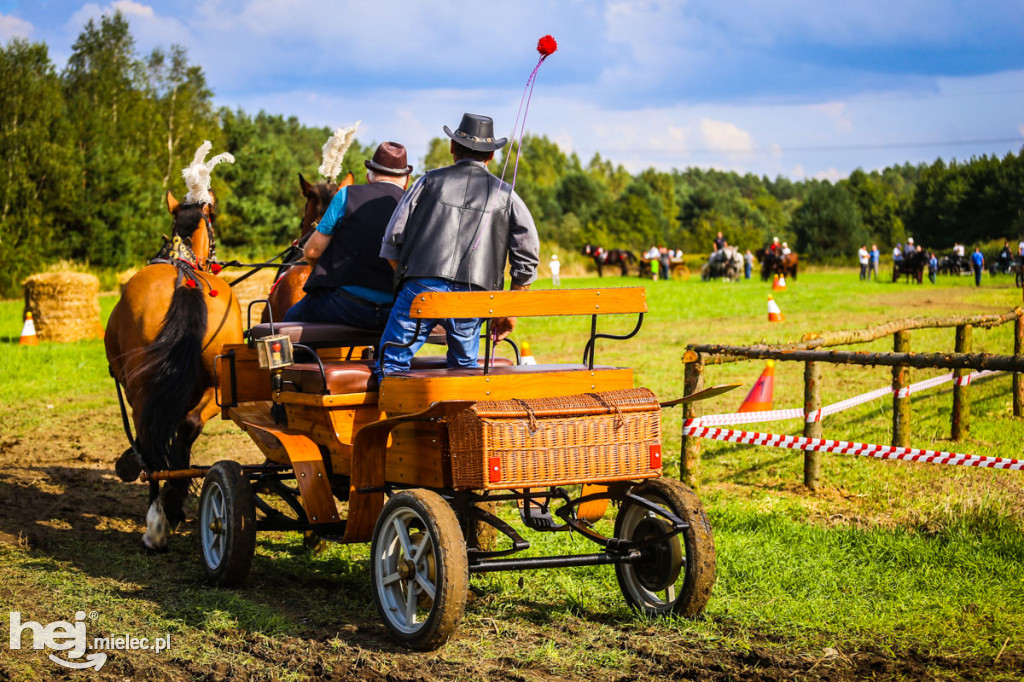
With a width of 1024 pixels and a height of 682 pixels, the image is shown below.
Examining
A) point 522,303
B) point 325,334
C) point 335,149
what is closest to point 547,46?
point 522,303

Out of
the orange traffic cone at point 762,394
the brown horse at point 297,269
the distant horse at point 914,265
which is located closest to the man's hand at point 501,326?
the brown horse at point 297,269

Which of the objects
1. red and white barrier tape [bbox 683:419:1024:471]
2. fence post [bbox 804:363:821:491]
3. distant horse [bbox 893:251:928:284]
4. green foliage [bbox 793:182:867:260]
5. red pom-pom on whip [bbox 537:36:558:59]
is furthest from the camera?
green foliage [bbox 793:182:867:260]

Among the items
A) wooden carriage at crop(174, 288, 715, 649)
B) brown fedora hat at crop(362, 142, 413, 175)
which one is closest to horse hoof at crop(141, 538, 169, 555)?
wooden carriage at crop(174, 288, 715, 649)

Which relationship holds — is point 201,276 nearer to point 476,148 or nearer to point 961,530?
point 476,148

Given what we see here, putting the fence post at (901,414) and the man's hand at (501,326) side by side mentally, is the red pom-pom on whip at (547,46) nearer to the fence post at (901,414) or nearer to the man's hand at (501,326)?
the man's hand at (501,326)

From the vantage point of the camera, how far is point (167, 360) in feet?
22.6

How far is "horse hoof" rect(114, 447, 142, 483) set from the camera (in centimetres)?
729

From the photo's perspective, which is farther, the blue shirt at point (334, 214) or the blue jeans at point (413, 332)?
the blue shirt at point (334, 214)

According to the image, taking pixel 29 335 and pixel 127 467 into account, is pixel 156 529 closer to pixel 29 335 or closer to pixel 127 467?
pixel 127 467

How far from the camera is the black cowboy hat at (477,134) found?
5121 mm

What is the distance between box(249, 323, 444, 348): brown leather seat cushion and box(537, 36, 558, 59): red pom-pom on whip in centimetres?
192

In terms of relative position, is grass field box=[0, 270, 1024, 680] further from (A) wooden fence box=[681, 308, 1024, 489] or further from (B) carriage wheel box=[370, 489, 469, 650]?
(A) wooden fence box=[681, 308, 1024, 489]

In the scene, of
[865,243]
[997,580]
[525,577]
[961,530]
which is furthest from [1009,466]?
[865,243]

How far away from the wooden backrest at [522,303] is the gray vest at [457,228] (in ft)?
2.08
